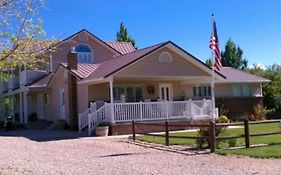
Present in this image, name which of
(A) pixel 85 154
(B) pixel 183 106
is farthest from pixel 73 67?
(A) pixel 85 154

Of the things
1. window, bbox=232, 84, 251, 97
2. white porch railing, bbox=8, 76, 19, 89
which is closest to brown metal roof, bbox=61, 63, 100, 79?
white porch railing, bbox=8, 76, 19, 89

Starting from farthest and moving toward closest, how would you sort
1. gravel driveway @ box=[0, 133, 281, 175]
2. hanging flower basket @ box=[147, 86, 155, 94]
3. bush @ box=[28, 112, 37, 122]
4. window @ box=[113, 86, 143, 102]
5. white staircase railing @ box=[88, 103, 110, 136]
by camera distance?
1. bush @ box=[28, 112, 37, 122]
2. hanging flower basket @ box=[147, 86, 155, 94]
3. window @ box=[113, 86, 143, 102]
4. white staircase railing @ box=[88, 103, 110, 136]
5. gravel driveway @ box=[0, 133, 281, 175]

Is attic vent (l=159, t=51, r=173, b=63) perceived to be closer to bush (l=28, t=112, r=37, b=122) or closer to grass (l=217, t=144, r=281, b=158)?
grass (l=217, t=144, r=281, b=158)

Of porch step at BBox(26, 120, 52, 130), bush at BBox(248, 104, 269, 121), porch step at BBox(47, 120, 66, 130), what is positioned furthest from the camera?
bush at BBox(248, 104, 269, 121)

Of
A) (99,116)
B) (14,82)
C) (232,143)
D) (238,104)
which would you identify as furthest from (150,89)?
(232,143)

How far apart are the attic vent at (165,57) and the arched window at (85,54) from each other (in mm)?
10164

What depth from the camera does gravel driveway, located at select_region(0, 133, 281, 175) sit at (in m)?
12.1

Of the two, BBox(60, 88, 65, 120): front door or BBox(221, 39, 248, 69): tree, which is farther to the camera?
BBox(221, 39, 248, 69): tree

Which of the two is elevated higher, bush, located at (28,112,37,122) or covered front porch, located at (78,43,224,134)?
covered front porch, located at (78,43,224,134)

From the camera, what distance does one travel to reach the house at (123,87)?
87.7 ft

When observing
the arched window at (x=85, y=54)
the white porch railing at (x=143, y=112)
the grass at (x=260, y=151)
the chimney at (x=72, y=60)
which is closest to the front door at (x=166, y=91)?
the white porch railing at (x=143, y=112)

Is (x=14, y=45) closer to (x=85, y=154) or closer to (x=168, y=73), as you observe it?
(x=85, y=154)

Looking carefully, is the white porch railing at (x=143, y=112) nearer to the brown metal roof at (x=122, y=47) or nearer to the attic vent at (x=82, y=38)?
the attic vent at (x=82, y=38)

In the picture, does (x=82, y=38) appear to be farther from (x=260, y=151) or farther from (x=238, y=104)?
(x=260, y=151)
